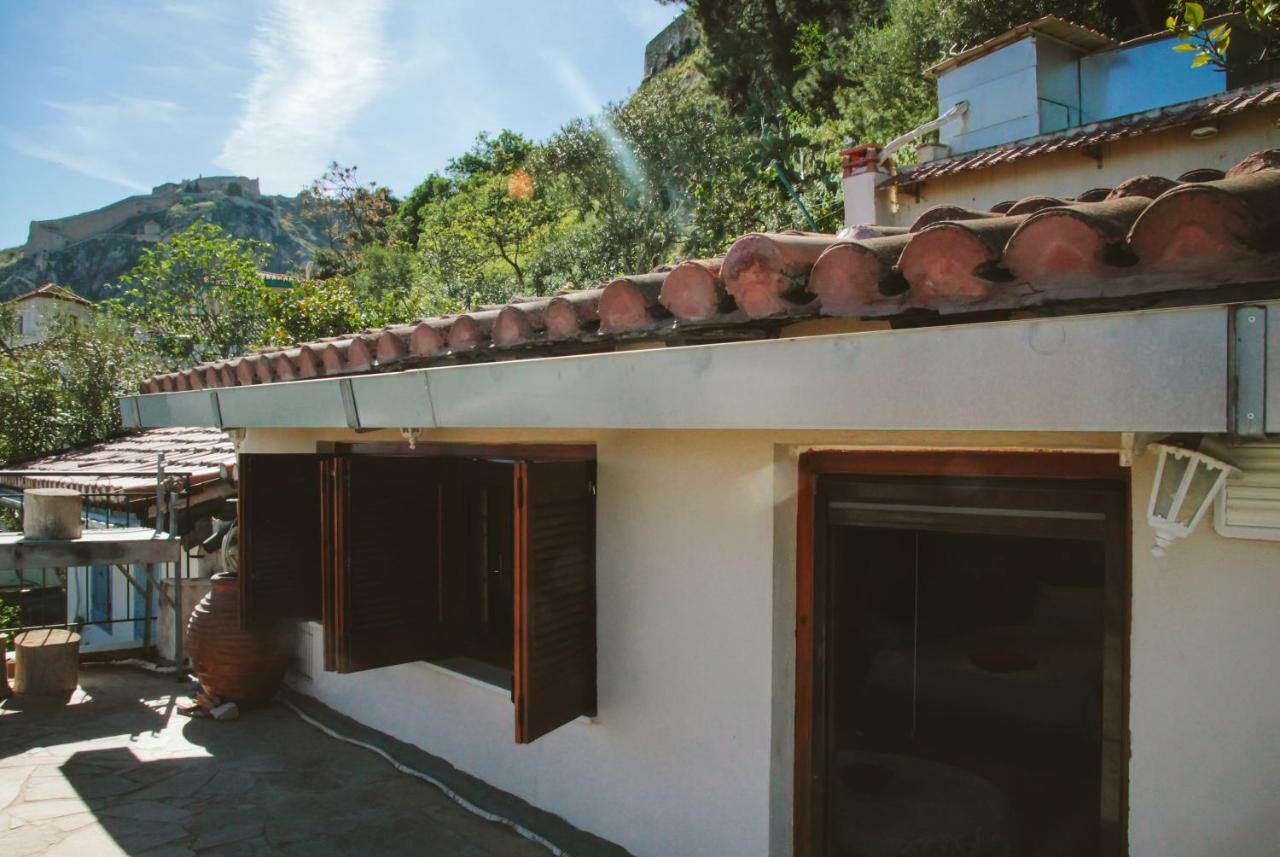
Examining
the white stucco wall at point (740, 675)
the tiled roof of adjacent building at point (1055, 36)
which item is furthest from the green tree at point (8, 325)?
the white stucco wall at point (740, 675)

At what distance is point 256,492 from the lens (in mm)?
5855

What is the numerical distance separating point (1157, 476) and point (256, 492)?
5438 millimetres

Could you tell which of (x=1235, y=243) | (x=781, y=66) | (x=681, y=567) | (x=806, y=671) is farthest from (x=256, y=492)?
(x=781, y=66)

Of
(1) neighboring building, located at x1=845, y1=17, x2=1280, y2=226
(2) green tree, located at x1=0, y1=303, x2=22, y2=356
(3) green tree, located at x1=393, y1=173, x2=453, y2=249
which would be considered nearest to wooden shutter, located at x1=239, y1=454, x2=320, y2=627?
(1) neighboring building, located at x1=845, y1=17, x2=1280, y2=226

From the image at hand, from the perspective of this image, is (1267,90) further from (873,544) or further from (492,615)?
(492,615)

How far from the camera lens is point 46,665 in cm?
751

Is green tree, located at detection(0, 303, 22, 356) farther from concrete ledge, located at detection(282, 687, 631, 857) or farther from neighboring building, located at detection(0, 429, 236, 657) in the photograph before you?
concrete ledge, located at detection(282, 687, 631, 857)

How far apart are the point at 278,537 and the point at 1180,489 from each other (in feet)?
18.0

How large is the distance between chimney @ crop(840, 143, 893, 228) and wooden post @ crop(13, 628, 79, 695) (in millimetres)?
9097

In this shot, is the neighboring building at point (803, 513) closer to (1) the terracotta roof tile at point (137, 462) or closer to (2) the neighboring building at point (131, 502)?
(2) the neighboring building at point (131, 502)

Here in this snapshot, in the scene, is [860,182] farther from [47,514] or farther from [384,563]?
[47,514]

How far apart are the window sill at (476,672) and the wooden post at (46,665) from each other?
14.1 ft

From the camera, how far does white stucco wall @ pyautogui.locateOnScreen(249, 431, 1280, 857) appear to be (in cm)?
234

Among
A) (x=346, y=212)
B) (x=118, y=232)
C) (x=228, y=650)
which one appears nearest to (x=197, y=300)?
(x=228, y=650)
